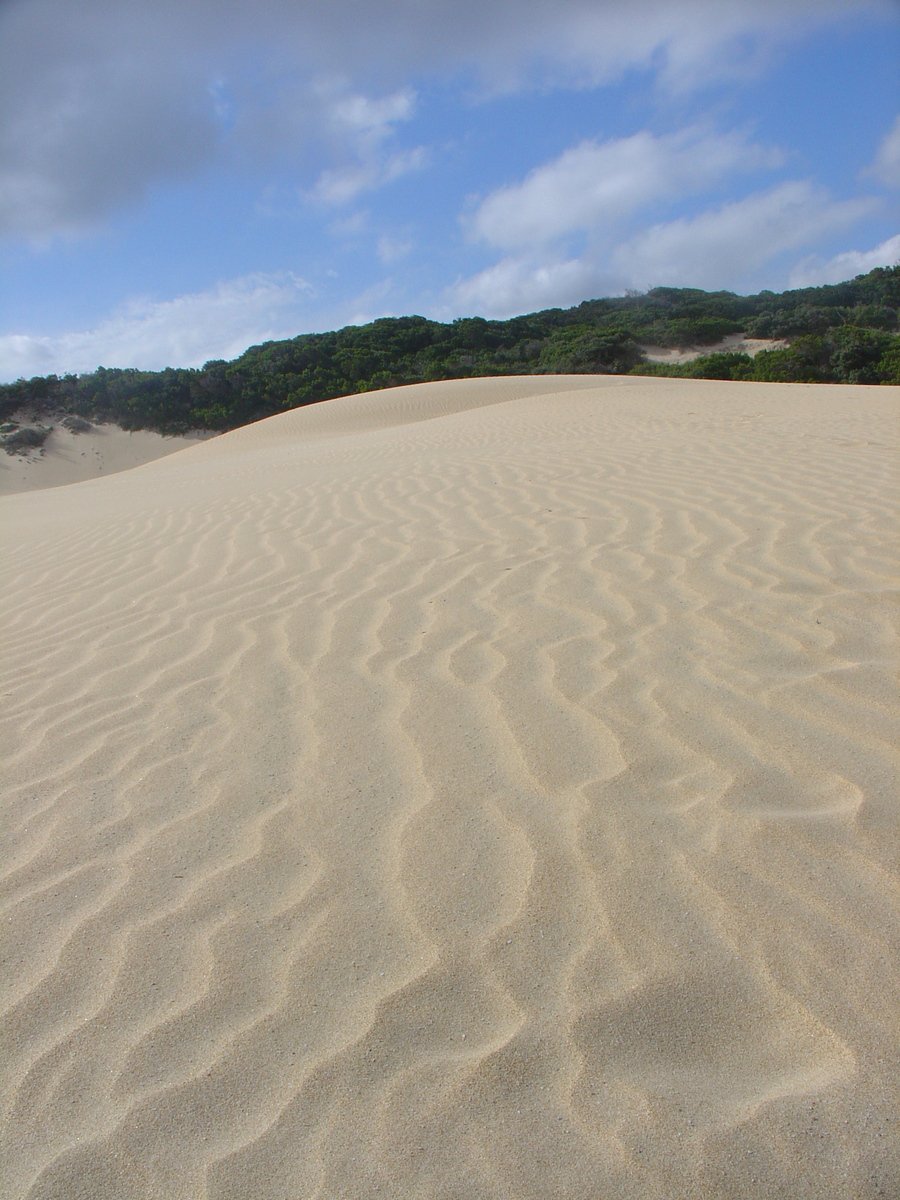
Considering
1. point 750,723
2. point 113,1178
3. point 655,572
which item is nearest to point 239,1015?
point 113,1178

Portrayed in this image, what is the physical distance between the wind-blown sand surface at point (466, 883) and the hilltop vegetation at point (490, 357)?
2731cm

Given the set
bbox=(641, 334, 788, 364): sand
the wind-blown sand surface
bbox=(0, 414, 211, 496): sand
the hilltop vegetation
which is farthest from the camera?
bbox=(641, 334, 788, 364): sand

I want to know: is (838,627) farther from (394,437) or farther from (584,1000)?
(394,437)

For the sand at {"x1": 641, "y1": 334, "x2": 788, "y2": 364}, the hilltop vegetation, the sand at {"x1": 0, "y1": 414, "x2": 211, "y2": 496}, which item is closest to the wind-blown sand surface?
the hilltop vegetation

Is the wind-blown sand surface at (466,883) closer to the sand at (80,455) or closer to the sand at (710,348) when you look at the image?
the sand at (80,455)

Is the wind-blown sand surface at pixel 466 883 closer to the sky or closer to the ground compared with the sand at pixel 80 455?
closer to the sky

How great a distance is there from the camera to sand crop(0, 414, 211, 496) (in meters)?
30.5

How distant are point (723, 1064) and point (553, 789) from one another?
1009mm

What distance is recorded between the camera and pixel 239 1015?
72.2 inches

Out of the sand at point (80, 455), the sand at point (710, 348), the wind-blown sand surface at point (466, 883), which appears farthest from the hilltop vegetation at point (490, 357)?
the wind-blown sand surface at point (466, 883)

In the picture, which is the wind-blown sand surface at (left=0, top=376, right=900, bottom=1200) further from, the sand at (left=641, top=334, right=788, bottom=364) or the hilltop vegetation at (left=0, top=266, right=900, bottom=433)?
the sand at (left=641, top=334, right=788, bottom=364)

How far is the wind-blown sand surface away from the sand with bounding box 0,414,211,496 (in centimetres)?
2859

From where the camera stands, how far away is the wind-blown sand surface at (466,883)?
1.53 m

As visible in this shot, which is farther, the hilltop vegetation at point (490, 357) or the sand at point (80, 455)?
the sand at point (80, 455)
